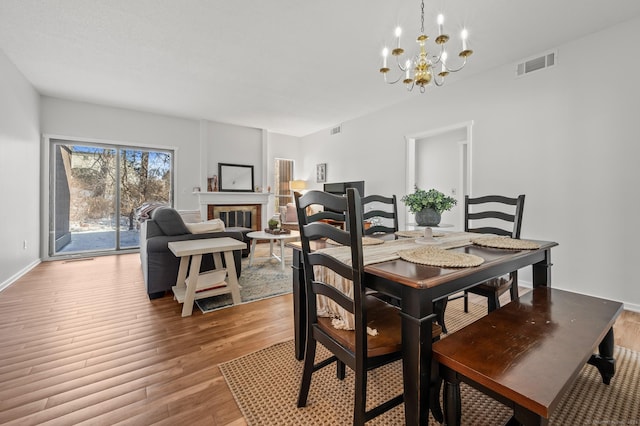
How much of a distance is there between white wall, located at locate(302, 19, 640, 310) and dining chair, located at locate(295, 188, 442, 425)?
273 cm

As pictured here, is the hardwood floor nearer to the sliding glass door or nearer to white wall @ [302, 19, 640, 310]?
white wall @ [302, 19, 640, 310]

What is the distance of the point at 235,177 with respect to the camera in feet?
20.6

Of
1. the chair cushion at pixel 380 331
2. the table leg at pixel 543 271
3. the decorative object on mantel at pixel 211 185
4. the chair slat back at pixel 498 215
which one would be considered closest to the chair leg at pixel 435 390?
the chair cushion at pixel 380 331

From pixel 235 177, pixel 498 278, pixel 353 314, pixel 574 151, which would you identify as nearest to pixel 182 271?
pixel 353 314

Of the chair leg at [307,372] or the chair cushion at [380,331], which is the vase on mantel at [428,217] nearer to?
the chair cushion at [380,331]

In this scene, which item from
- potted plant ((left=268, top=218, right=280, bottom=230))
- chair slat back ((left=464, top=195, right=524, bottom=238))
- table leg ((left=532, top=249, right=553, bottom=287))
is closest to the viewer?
table leg ((left=532, top=249, right=553, bottom=287))

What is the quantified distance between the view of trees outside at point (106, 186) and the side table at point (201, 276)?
2.58m

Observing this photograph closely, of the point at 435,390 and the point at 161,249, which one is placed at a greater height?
the point at 161,249

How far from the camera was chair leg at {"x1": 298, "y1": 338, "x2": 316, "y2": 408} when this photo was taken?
1324mm

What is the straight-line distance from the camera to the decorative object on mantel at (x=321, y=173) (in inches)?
255

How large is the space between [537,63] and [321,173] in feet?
14.1

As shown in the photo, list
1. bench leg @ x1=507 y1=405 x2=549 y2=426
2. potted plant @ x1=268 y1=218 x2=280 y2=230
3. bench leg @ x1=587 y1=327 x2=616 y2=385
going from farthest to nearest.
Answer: potted plant @ x1=268 y1=218 x2=280 y2=230, bench leg @ x1=587 y1=327 x2=616 y2=385, bench leg @ x1=507 y1=405 x2=549 y2=426

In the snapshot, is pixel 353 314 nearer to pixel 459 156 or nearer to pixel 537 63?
pixel 537 63

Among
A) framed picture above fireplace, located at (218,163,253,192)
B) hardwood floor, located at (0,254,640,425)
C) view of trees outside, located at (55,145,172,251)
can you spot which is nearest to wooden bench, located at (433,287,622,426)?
hardwood floor, located at (0,254,640,425)
